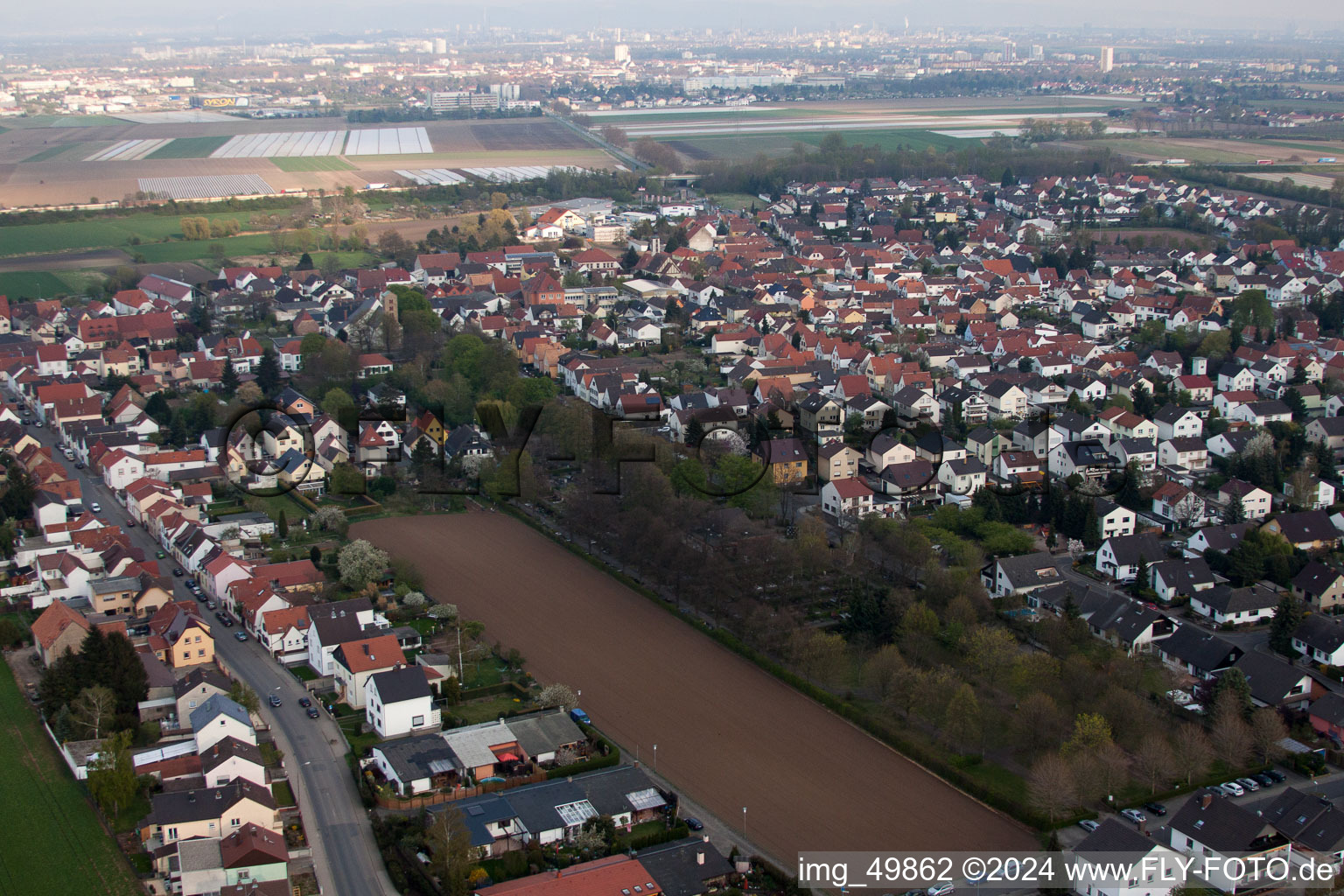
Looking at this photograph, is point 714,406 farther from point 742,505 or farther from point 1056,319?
point 1056,319

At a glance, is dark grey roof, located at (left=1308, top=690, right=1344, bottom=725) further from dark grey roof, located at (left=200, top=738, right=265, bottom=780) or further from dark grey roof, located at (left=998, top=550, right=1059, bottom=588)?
dark grey roof, located at (left=200, top=738, right=265, bottom=780)

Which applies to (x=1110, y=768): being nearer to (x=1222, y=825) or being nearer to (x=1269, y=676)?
(x=1222, y=825)

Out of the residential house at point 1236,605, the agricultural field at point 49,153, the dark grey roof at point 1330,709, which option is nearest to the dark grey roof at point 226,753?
the dark grey roof at point 1330,709

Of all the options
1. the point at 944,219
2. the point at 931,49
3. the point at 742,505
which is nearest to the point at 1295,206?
the point at 944,219

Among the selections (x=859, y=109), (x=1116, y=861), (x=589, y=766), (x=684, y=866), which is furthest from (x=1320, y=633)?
(x=859, y=109)

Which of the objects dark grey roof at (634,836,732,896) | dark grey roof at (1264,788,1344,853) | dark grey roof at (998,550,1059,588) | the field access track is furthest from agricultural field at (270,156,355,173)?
dark grey roof at (1264,788,1344,853)
